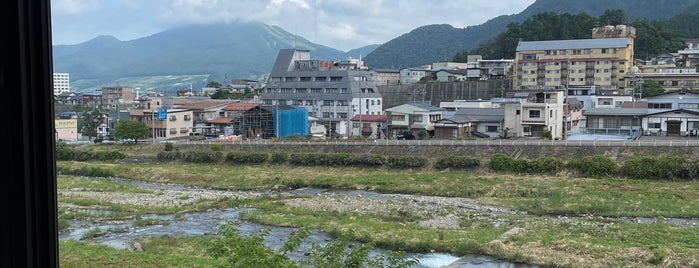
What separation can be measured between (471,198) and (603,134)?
447 cm

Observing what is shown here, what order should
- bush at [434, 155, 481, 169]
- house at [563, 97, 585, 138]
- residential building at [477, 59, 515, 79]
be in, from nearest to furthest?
bush at [434, 155, 481, 169], house at [563, 97, 585, 138], residential building at [477, 59, 515, 79]

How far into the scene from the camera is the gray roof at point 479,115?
10.9 m

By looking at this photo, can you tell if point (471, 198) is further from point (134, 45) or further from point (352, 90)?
point (134, 45)

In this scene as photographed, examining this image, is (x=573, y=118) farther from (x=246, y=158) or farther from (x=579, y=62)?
(x=246, y=158)

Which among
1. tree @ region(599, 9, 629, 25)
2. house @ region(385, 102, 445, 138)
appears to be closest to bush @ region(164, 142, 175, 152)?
house @ region(385, 102, 445, 138)

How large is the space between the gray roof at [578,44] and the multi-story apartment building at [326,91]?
482cm

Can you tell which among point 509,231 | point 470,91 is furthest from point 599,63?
point 509,231

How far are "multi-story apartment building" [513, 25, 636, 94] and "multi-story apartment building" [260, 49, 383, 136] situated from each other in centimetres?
451

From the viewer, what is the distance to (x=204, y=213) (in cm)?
584

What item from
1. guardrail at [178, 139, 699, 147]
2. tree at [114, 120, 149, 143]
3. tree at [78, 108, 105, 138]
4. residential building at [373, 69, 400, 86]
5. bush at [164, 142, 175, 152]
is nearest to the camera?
guardrail at [178, 139, 699, 147]

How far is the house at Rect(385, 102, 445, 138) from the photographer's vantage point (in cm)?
1155

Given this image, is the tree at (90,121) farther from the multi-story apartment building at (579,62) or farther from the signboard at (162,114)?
the multi-story apartment building at (579,62)

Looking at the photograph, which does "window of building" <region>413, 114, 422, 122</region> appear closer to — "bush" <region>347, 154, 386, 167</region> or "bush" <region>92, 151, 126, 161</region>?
Answer: "bush" <region>347, 154, 386, 167</region>

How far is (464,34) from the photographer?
27.8 m
